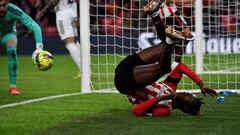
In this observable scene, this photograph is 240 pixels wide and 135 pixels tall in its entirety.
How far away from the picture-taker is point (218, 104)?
32.5 feet

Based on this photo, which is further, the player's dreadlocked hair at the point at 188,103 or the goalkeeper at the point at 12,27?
the goalkeeper at the point at 12,27

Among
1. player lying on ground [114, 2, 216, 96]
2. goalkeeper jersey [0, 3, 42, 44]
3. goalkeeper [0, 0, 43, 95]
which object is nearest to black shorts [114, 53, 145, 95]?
player lying on ground [114, 2, 216, 96]

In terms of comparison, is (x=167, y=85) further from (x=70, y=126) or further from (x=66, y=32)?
(x=66, y=32)

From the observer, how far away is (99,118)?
866 cm

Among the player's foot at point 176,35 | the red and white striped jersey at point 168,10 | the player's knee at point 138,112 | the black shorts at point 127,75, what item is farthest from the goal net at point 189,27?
the player's knee at point 138,112

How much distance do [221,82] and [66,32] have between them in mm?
3369

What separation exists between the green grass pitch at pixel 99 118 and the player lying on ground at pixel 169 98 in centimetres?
12

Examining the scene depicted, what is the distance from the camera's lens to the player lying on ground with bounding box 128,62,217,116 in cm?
856

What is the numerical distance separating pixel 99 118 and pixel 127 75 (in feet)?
2.34

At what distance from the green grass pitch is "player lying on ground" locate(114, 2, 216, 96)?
0.38 metres

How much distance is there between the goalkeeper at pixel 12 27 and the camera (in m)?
9.95

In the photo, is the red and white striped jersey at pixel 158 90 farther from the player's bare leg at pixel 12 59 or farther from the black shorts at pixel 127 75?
the player's bare leg at pixel 12 59

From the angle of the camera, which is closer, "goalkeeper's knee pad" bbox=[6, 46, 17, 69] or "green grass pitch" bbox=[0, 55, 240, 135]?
"green grass pitch" bbox=[0, 55, 240, 135]

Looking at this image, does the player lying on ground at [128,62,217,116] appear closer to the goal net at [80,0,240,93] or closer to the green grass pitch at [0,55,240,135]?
the green grass pitch at [0,55,240,135]
